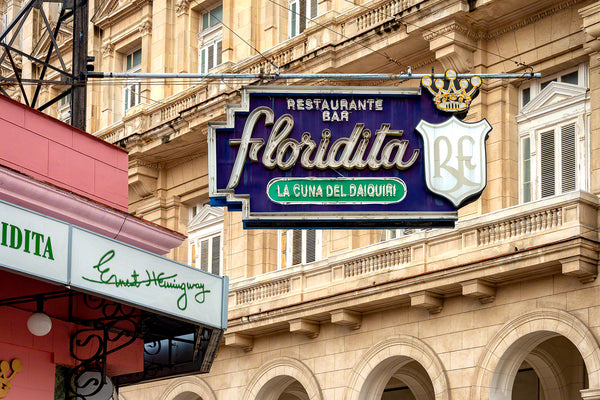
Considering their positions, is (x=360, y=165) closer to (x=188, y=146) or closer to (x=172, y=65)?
(x=188, y=146)

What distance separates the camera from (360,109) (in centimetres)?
1334

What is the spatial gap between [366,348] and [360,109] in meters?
15.5

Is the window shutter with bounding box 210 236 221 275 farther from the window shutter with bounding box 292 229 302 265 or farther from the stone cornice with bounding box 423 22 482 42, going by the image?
the stone cornice with bounding box 423 22 482 42

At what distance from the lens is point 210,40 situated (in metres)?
37.3

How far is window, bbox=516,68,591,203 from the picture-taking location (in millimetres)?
25844

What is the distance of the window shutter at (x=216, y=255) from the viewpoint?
113 ft

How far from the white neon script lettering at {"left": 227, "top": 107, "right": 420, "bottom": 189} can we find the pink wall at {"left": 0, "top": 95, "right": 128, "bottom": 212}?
129 inches

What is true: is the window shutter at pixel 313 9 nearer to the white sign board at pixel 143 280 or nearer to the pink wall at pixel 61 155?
the pink wall at pixel 61 155

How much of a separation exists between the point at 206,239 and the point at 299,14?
6.90 metres

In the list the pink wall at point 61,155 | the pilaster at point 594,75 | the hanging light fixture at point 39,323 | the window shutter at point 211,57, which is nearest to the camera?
the hanging light fixture at point 39,323

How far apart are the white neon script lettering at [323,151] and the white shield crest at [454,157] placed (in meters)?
0.22

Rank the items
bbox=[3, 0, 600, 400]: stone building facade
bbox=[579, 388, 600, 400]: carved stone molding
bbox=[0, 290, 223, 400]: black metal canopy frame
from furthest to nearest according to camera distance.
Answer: bbox=[3, 0, 600, 400]: stone building facade, bbox=[579, 388, 600, 400]: carved stone molding, bbox=[0, 290, 223, 400]: black metal canopy frame

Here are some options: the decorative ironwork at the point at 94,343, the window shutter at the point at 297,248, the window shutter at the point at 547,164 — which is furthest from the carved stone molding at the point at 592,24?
the decorative ironwork at the point at 94,343

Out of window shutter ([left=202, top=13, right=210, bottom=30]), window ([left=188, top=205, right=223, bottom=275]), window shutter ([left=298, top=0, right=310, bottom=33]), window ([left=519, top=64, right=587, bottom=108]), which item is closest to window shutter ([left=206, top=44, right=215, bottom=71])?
window shutter ([left=202, top=13, right=210, bottom=30])
